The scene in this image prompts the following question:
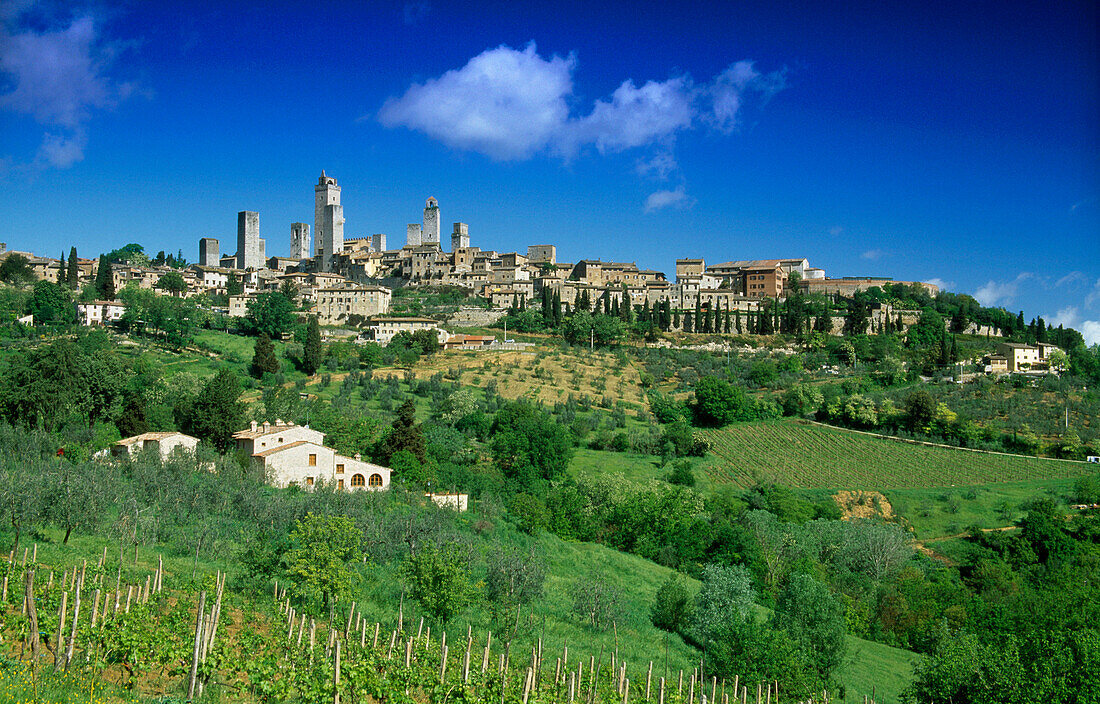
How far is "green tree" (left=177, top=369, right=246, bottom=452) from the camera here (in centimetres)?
3105

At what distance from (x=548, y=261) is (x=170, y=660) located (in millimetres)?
84338

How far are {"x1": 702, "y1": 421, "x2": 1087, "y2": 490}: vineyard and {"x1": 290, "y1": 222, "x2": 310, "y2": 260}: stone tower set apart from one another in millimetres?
70359

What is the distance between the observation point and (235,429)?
31.6 m

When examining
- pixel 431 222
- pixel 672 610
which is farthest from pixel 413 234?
pixel 672 610

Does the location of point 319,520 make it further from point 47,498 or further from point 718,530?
point 718,530

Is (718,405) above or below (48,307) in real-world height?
below

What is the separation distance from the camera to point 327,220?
94.8 meters

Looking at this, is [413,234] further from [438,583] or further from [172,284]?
[438,583]

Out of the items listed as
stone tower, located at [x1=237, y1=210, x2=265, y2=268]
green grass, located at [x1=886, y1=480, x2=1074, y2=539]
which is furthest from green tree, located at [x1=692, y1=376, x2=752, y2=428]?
stone tower, located at [x1=237, y1=210, x2=265, y2=268]

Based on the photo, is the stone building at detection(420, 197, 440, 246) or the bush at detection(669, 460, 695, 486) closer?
the bush at detection(669, 460, 695, 486)

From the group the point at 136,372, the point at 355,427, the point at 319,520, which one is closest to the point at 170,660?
the point at 319,520

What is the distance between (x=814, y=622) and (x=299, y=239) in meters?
93.0

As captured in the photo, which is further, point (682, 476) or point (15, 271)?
point (15, 271)

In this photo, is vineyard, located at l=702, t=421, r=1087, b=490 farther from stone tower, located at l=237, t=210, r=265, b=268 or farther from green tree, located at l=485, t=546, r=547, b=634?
stone tower, located at l=237, t=210, r=265, b=268
